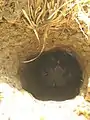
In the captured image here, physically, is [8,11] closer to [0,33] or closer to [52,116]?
[0,33]

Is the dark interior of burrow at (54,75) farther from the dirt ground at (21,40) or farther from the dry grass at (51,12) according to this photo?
the dry grass at (51,12)

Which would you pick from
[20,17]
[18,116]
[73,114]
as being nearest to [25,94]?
[18,116]

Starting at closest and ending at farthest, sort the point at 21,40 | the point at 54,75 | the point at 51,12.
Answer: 1. the point at 51,12
2. the point at 21,40
3. the point at 54,75

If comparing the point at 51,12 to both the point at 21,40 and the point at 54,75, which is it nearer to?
the point at 21,40

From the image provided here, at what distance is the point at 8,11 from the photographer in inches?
68.7

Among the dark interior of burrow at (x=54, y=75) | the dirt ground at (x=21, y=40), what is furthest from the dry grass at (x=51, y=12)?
the dark interior of burrow at (x=54, y=75)

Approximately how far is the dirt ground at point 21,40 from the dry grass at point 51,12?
0.03 m

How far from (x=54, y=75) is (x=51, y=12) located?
0.54m

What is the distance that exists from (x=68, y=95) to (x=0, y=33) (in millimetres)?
605

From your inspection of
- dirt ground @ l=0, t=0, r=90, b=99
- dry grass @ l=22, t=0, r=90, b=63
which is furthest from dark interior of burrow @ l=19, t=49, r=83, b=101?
dry grass @ l=22, t=0, r=90, b=63

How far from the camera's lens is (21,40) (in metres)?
1.85

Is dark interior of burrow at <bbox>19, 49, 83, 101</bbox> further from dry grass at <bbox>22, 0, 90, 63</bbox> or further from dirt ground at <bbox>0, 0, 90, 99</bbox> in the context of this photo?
dry grass at <bbox>22, 0, 90, 63</bbox>

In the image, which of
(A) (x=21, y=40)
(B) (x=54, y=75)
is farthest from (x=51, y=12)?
(B) (x=54, y=75)

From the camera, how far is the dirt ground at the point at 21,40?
5.73 ft
